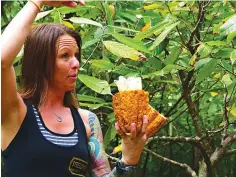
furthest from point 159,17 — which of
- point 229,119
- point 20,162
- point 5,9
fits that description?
point 5,9

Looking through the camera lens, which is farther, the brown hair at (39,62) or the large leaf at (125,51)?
the large leaf at (125,51)

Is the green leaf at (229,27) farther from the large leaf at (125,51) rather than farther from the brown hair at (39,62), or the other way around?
the brown hair at (39,62)

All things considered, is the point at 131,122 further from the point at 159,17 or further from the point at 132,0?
the point at 132,0

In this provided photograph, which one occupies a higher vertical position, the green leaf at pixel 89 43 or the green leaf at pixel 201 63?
the green leaf at pixel 89 43

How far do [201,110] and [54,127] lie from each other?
119cm

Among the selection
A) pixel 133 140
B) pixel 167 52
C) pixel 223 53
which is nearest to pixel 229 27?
pixel 223 53

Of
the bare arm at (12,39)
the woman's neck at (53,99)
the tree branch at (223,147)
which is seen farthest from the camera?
the tree branch at (223,147)

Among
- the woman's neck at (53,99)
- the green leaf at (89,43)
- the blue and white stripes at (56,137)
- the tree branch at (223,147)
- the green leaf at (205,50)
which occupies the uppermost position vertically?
the green leaf at (205,50)

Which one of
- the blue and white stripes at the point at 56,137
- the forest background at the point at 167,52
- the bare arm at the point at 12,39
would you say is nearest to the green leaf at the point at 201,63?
the forest background at the point at 167,52

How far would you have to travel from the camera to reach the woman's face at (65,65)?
1108 millimetres

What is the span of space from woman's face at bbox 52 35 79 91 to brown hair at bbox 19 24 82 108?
1 centimetres

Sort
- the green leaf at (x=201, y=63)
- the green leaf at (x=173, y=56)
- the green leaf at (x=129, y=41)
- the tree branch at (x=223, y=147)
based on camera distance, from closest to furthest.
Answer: the green leaf at (x=129, y=41)
the green leaf at (x=201, y=63)
the green leaf at (x=173, y=56)
the tree branch at (x=223, y=147)

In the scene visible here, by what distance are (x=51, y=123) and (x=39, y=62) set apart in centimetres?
14

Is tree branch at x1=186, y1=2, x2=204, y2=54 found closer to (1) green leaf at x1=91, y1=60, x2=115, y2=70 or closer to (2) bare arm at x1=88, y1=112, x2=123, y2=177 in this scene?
(1) green leaf at x1=91, y1=60, x2=115, y2=70
